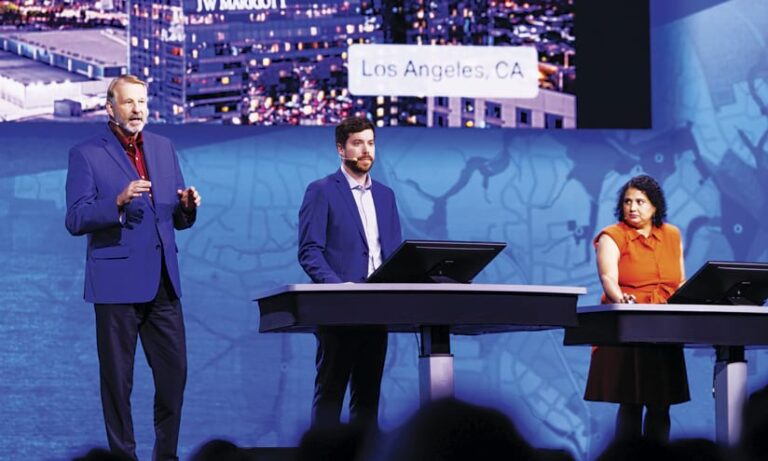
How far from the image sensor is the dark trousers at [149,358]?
13.0 ft

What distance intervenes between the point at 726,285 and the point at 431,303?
1.04 metres

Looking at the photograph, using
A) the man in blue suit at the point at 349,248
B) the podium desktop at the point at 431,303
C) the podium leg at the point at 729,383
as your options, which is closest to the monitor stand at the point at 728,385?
the podium leg at the point at 729,383

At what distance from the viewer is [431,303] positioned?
11.8 feet

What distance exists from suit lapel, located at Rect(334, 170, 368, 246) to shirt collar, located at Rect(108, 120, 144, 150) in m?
0.71

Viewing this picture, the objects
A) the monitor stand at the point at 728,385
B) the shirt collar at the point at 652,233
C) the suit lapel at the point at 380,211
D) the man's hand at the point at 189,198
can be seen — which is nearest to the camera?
the man's hand at the point at 189,198

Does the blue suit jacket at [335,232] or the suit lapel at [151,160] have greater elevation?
the suit lapel at [151,160]

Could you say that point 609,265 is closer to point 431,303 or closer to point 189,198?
point 431,303

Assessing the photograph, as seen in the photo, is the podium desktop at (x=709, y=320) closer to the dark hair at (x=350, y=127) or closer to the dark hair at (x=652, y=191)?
the dark hair at (x=652, y=191)

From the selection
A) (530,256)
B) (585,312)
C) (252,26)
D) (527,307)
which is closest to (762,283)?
(585,312)

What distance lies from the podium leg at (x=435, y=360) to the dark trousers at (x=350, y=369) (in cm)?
32

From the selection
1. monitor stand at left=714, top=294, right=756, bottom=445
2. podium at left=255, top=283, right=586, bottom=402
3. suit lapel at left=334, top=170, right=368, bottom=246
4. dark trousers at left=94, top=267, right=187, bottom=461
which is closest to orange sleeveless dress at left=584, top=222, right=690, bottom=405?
monitor stand at left=714, top=294, right=756, bottom=445

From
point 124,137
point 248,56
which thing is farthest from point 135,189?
point 248,56

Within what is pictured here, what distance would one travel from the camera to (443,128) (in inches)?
247

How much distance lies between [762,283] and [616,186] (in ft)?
8.03
